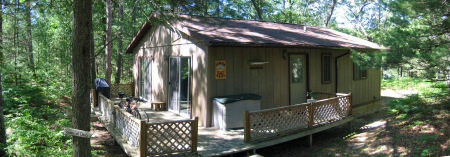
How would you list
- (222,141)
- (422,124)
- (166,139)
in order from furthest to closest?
(422,124), (222,141), (166,139)

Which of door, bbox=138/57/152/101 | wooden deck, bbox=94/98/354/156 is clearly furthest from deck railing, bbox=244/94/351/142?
door, bbox=138/57/152/101

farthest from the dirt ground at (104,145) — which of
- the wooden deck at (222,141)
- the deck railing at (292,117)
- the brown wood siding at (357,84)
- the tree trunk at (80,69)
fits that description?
the brown wood siding at (357,84)

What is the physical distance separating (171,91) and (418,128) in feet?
23.2

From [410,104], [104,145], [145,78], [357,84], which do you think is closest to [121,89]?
[145,78]

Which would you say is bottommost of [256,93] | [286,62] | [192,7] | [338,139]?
[338,139]

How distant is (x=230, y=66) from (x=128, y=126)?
10.3ft

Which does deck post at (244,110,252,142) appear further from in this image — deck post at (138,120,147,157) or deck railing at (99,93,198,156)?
deck post at (138,120,147,157)

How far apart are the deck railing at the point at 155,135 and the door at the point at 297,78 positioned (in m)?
A: 4.61

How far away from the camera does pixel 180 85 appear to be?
29.4 ft

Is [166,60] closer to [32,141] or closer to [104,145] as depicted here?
[104,145]

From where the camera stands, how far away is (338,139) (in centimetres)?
862

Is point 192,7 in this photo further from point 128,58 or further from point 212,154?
point 128,58

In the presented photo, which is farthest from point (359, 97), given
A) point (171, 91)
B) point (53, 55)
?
point (53, 55)

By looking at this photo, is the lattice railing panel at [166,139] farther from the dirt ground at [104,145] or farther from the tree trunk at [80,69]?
the dirt ground at [104,145]
